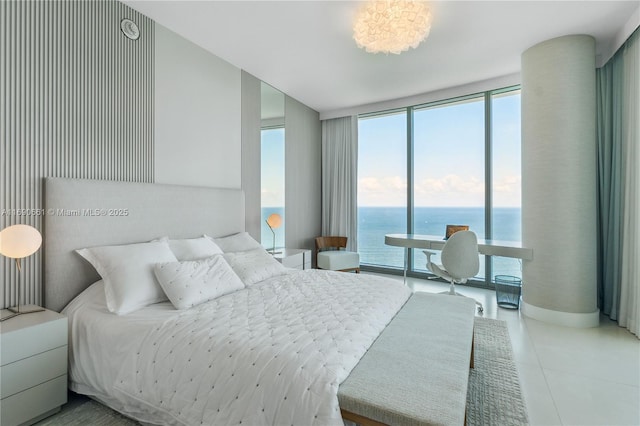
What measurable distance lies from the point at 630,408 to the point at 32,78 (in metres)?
4.18

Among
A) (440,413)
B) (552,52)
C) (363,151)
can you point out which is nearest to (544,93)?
(552,52)

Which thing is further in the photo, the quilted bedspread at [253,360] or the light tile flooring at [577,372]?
the light tile flooring at [577,372]

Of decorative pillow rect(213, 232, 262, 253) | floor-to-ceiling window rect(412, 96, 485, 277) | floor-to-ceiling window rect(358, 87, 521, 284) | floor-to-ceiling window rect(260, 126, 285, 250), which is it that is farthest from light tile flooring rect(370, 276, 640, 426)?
floor-to-ceiling window rect(260, 126, 285, 250)

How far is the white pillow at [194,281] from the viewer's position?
74.0 inches

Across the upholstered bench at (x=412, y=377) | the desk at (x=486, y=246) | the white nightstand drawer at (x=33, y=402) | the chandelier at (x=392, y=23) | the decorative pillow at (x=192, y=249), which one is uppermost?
the chandelier at (x=392, y=23)

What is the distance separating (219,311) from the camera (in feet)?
5.88

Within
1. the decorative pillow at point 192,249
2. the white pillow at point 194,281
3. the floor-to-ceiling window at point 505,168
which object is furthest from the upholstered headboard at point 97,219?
the floor-to-ceiling window at point 505,168

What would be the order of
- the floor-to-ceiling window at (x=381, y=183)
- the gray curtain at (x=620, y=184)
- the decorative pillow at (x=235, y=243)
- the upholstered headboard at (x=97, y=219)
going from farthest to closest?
the floor-to-ceiling window at (x=381, y=183), the decorative pillow at (x=235, y=243), the gray curtain at (x=620, y=184), the upholstered headboard at (x=97, y=219)

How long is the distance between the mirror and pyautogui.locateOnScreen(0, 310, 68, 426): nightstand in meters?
2.29

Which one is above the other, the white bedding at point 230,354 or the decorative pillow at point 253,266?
the decorative pillow at point 253,266

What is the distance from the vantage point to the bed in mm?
1230

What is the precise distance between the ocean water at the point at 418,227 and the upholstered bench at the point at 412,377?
8.18 ft

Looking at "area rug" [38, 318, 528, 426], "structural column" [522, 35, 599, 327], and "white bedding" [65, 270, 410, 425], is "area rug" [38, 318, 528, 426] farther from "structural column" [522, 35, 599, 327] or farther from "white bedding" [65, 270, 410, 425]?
"structural column" [522, 35, 599, 327]

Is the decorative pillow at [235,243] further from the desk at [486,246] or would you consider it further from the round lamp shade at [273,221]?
the desk at [486,246]
